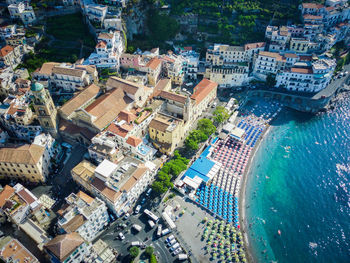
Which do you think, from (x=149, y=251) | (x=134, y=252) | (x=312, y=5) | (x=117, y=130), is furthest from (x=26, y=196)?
(x=312, y=5)

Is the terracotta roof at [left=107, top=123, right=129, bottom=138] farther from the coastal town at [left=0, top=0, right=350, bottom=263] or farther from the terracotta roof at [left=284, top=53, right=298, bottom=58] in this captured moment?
the terracotta roof at [left=284, top=53, right=298, bottom=58]

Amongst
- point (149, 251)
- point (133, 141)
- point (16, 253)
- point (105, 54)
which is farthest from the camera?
point (105, 54)

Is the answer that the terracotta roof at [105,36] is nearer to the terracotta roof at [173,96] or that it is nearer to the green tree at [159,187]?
the terracotta roof at [173,96]

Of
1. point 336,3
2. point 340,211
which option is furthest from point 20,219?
point 336,3

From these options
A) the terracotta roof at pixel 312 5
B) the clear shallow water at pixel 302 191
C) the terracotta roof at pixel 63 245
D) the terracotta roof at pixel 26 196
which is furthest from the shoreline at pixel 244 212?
the terracotta roof at pixel 312 5

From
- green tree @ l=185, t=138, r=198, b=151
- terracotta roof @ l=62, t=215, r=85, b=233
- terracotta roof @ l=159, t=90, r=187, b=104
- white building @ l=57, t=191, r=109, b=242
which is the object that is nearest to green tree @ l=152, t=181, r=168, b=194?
white building @ l=57, t=191, r=109, b=242

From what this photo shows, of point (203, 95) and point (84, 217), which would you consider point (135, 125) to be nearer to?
point (203, 95)

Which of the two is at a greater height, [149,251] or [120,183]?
[120,183]
